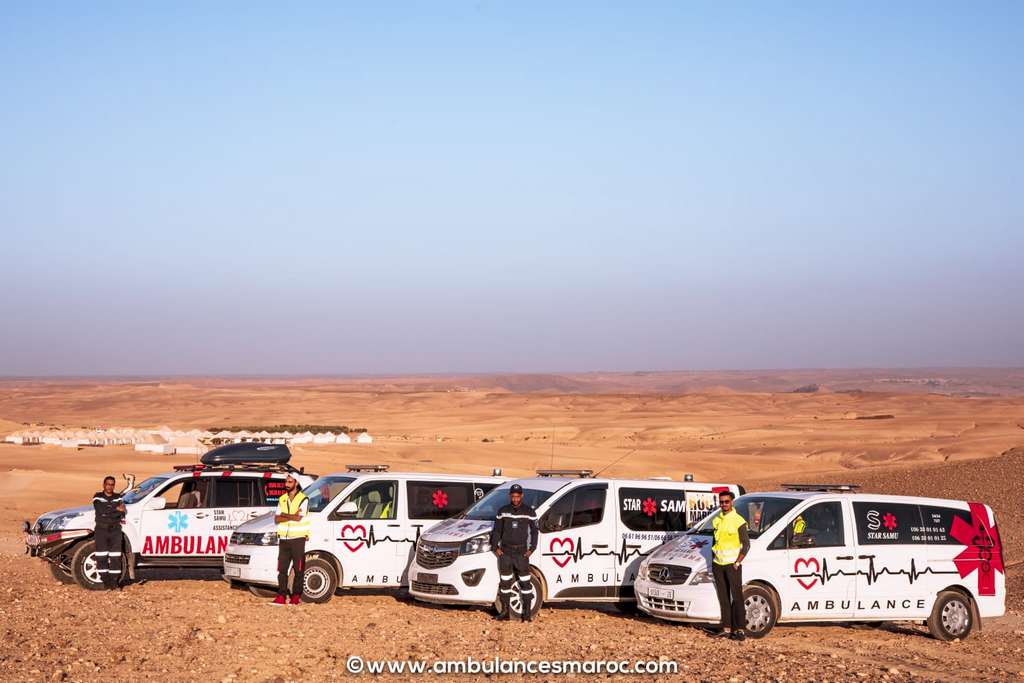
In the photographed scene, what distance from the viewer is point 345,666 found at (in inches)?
440

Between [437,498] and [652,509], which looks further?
[437,498]

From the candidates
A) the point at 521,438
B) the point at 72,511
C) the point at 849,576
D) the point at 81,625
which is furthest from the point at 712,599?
the point at 521,438

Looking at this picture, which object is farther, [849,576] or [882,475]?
[882,475]

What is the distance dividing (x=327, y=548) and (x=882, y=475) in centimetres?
2429

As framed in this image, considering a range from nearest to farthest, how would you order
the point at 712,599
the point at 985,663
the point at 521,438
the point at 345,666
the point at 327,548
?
the point at 345,666 → the point at 985,663 → the point at 712,599 → the point at 327,548 → the point at 521,438

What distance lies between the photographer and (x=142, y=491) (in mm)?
17859

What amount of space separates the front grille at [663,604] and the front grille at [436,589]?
217 centimetres

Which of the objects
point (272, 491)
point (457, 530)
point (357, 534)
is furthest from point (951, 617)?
point (272, 491)

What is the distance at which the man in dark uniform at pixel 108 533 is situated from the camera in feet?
54.4

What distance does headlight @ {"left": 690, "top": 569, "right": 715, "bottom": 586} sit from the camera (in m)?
13.9

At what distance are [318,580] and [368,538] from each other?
0.82 meters

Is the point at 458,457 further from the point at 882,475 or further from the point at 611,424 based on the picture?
the point at 611,424

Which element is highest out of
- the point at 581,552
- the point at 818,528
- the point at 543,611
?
the point at 818,528

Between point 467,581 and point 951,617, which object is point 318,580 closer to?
point 467,581
